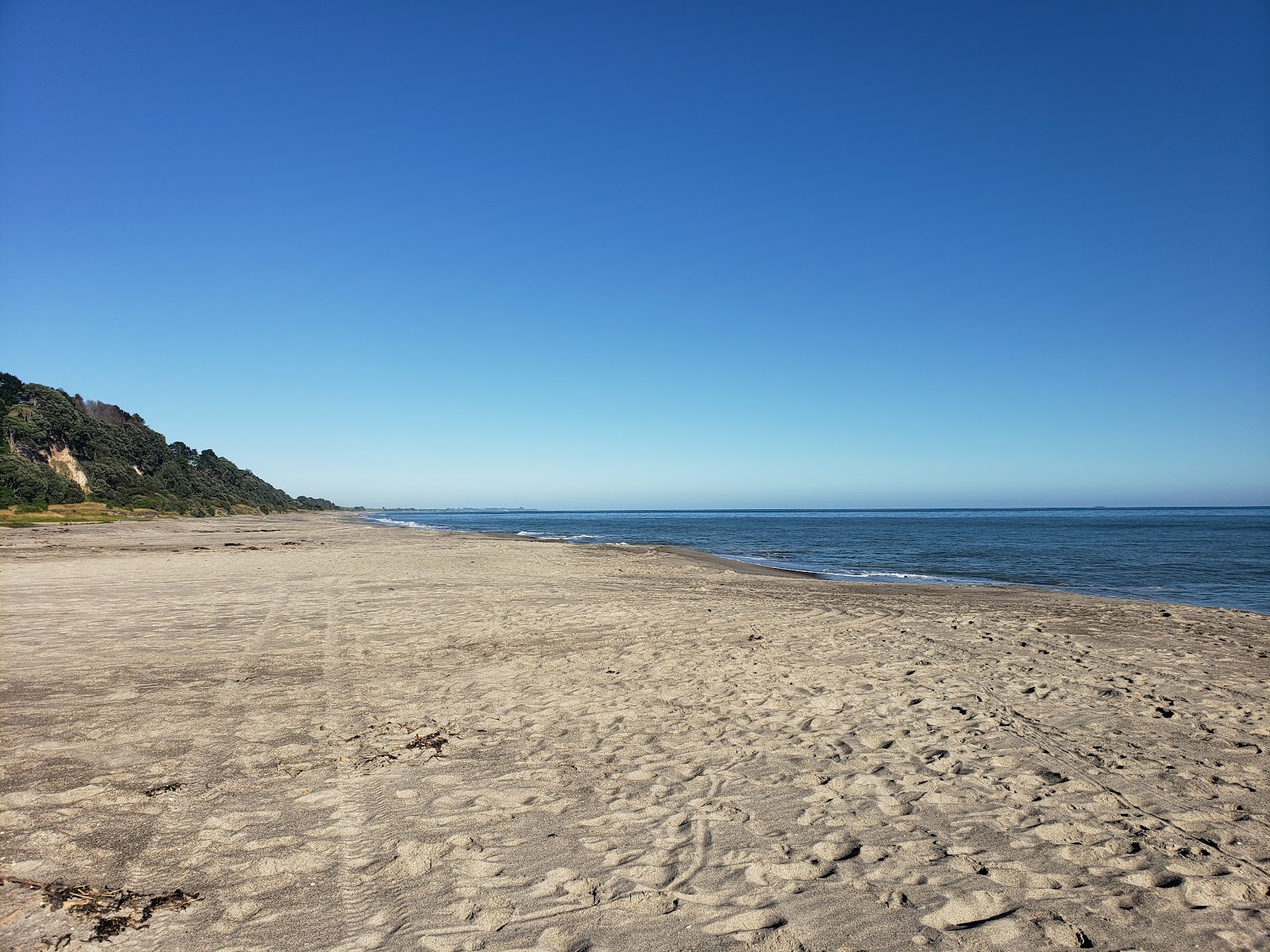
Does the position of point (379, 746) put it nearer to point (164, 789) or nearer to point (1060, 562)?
point (164, 789)

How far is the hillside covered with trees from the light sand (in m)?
45.0

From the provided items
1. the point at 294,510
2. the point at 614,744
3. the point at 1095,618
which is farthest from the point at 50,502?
the point at 294,510

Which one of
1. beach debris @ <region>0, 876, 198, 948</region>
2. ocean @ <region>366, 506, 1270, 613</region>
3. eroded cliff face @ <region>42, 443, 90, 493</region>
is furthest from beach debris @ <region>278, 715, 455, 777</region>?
eroded cliff face @ <region>42, 443, 90, 493</region>

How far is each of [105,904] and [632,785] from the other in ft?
10.7

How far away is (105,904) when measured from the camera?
3.49m

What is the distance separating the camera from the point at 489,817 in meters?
4.58

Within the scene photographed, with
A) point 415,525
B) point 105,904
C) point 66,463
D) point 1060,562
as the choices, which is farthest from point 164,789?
point 415,525

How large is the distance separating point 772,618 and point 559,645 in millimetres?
4623

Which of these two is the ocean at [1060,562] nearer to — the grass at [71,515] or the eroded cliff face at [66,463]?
the grass at [71,515]

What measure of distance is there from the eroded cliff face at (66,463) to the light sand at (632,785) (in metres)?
54.2

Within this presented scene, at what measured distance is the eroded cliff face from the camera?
51781 mm

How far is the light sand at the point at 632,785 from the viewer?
350 cm

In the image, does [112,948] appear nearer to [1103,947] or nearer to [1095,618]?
[1103,947]

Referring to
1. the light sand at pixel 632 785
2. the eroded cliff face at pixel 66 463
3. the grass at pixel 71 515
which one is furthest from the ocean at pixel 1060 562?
the eroded cliff face at pixel 66 463
